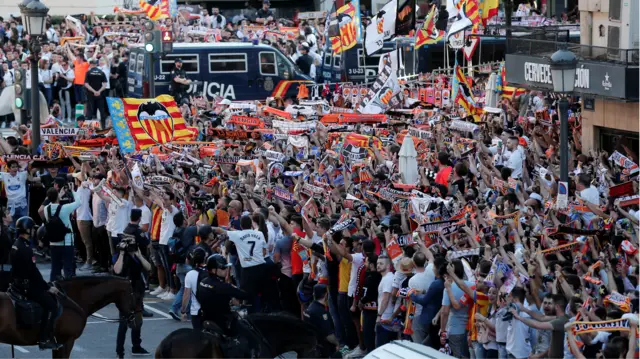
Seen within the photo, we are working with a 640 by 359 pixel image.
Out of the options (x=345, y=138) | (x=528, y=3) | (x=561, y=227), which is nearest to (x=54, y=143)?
(x=345, y=138)

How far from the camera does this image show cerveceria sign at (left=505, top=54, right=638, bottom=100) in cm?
2077

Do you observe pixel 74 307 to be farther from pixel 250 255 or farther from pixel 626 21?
pixel 626 21

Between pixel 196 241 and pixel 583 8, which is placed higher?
pixel 583 8

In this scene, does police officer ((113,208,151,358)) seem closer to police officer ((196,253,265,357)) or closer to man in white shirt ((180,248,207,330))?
man in white shirt ((180,248,207,330))

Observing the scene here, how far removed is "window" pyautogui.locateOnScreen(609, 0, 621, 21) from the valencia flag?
8.23 metres

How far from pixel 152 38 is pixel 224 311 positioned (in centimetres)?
1758

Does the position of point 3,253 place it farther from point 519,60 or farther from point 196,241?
point 519,60

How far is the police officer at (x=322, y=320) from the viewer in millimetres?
15141

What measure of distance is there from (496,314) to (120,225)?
890 cm

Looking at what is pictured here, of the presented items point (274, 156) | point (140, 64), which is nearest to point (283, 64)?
point (140, 64)

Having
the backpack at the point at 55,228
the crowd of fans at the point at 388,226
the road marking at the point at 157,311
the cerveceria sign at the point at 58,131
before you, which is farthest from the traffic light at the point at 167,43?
the road marking at the point at 157,311

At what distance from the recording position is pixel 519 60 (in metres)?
24.2

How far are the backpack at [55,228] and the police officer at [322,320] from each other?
5.80m

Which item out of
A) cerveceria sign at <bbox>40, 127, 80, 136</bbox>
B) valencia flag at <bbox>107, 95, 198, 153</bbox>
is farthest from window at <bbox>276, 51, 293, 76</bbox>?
cerveceria sign at <bbox>40, 127, 80, 136</bbox>
